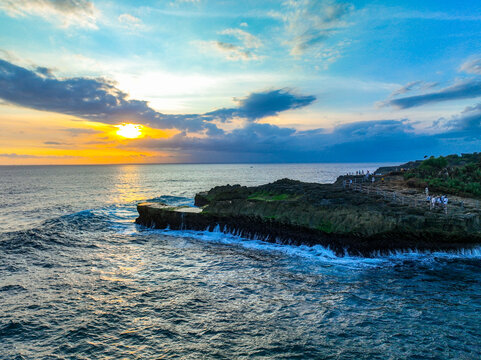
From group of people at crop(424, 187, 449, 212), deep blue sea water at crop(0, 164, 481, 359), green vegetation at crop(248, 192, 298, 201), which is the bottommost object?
deep blue sea water at crop(0, 164, 481, 359)

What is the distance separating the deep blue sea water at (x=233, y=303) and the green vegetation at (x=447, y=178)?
18.9 meters

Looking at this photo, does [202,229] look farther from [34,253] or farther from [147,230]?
[34,253]

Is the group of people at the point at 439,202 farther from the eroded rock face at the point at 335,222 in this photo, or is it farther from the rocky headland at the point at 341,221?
the eroded rock face at the point at 335,222

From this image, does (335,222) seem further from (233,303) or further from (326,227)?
(233,303)

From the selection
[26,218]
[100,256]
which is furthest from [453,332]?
[26,218]

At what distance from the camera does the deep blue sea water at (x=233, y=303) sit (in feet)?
37.7

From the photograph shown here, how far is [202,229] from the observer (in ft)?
108

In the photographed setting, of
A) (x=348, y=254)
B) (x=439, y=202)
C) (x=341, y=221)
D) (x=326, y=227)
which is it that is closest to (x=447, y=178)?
(x=439, y=202)

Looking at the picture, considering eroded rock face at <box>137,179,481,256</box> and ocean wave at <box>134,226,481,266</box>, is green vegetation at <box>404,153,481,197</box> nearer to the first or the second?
eroded rock face at <box>137,179,481,256</box>

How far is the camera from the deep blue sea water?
11492mm

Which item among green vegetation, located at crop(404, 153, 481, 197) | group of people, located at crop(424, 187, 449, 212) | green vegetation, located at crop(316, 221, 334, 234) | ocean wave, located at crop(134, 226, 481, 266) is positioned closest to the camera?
ocean wave, located at crop(134, 226, 481, 266)

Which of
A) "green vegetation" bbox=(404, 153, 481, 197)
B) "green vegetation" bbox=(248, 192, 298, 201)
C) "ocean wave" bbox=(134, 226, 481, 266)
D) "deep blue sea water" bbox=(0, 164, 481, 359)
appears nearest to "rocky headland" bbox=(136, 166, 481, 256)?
"green vegetation" bbox=(248, 192, 298, 201)

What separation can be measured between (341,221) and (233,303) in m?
14.2

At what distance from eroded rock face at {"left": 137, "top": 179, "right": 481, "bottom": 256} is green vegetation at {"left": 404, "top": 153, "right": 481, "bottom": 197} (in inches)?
633
